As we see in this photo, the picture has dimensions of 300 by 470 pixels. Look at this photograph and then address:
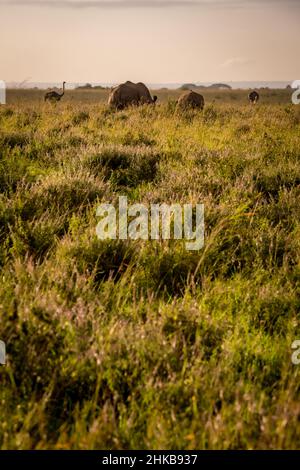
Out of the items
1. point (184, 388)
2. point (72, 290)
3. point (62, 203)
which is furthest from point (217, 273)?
point (62, 203)

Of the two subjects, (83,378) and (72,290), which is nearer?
(83,378)

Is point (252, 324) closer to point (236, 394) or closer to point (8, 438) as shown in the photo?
point (236, 394)

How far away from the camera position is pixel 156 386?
7.00ft

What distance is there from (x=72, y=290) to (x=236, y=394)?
1324 millimetres

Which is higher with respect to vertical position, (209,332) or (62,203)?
(62,203)

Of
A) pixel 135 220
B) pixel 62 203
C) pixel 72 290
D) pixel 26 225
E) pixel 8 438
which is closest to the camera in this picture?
pixel 8 438

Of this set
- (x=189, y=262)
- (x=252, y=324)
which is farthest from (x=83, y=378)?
(x=189, y=262)

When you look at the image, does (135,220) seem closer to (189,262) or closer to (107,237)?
(107,237)

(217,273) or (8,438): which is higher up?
(217,273)

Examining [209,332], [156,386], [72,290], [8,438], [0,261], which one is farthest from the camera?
[0,261]

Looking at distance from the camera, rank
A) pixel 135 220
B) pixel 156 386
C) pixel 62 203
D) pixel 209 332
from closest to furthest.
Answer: pixel 156 386 < pixel 209 332 < pixel 135 220 < pixel 62 203

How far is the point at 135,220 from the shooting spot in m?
4.27

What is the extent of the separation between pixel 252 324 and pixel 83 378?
1.22 meters

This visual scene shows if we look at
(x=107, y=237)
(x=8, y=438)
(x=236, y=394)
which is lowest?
(x=8, y=438)
